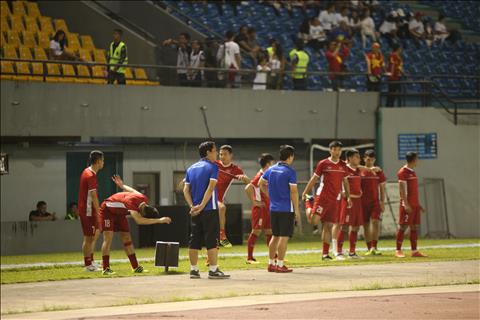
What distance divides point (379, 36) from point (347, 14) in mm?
1551

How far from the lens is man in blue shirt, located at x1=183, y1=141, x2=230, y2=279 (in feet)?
55.6

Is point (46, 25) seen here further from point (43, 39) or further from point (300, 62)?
point (300, 62)

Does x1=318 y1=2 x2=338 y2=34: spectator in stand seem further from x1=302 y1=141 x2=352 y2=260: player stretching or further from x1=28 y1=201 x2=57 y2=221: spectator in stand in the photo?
x1=302 y1=141 x2=352 y2=260: player stretching

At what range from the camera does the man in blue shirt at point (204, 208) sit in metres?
17.0

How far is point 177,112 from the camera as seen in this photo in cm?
3016

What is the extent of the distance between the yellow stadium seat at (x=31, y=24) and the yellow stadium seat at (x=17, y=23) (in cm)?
16

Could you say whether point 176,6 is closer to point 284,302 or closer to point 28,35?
point 28,35

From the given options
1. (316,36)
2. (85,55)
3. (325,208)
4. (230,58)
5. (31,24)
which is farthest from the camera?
(316,36)

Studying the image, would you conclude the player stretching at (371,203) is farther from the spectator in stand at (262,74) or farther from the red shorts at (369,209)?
the spectator in stand at (262,74)

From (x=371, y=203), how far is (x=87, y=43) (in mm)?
12071

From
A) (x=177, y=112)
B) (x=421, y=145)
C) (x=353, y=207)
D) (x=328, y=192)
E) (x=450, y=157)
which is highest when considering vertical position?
(x=177, y=112)

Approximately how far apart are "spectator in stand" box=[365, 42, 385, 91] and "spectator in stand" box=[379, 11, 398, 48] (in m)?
5.05

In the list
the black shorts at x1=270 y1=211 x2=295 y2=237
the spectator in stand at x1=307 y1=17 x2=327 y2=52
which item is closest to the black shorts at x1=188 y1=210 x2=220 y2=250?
the black shorts at x1=270 y1=211 x2=295 y2=237

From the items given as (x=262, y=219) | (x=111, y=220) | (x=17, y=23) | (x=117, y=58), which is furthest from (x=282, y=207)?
(x=17, y=23)
